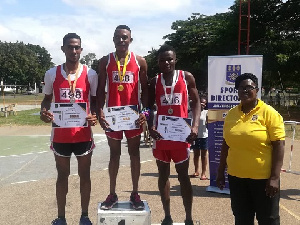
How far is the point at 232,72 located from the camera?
6.37m

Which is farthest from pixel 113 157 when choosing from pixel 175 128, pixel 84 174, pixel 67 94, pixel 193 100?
pixel 193 100

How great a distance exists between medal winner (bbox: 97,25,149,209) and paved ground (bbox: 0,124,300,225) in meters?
1.51

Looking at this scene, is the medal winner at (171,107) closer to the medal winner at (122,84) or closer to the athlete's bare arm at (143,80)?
the athlete's bare arm at (143,80)

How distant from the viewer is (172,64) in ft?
13.6

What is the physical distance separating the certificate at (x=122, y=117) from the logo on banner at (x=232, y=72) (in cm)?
280

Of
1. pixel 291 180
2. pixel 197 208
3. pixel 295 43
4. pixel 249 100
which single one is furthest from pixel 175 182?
pixel 295 43

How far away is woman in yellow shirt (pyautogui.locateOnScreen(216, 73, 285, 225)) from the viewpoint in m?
3.32

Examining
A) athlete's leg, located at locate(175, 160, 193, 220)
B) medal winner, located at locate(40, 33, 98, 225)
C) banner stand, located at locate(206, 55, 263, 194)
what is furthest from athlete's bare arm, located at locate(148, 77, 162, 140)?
banner stand, located at locate(206, 55, 263, 194)

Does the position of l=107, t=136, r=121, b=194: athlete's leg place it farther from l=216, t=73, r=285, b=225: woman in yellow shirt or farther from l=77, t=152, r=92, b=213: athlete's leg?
l=216, t=73, r=285, b=225: woman in yellow shirt

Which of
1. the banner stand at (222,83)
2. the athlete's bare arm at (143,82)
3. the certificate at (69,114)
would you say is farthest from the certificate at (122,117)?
the banner stand at (222,83)

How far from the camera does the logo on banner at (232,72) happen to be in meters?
6.32

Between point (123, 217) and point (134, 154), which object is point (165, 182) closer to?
point (134, 154)

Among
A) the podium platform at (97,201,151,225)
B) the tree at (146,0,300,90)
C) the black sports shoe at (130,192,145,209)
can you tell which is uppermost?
the tree at (146,0,300,90)

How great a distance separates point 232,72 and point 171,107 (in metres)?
2.59
